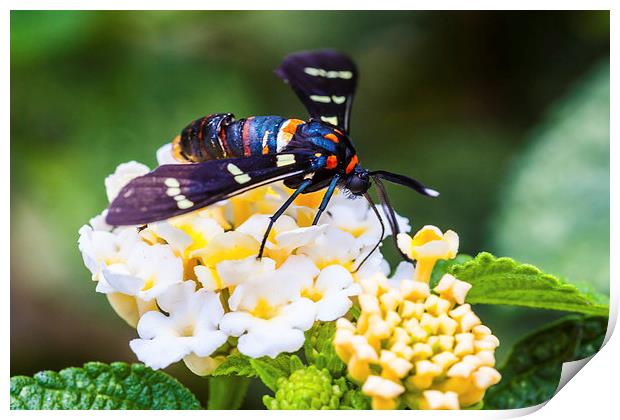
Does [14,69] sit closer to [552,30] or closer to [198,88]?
[198,88]

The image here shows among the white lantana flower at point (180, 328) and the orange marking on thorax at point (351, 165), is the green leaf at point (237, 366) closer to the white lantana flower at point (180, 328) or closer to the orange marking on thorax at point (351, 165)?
the white lantana flower at point (180, 328)

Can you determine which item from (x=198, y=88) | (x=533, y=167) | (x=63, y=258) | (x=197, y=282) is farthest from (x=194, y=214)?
(x=533, y=167)

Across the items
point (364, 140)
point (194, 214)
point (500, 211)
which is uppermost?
point (194, 214)

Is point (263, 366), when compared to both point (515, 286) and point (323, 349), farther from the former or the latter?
point (515, 286)

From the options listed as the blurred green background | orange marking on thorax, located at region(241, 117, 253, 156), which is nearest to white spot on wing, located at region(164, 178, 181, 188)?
orange marking on thorax, located at region(241, 117, 253, 156)

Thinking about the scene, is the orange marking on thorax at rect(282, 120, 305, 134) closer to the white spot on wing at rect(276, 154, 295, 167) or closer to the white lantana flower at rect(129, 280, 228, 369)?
the white spot on wing at rect(276, 154, 295, 167)

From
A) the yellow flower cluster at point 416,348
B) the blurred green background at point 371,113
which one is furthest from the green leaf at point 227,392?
the blurred green background at point 371,113
